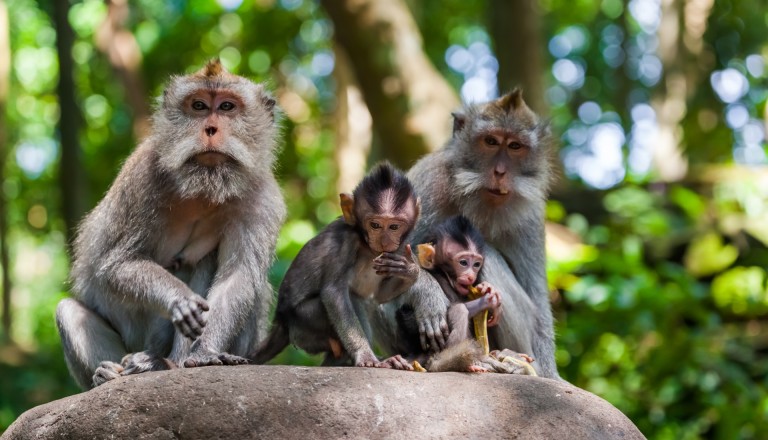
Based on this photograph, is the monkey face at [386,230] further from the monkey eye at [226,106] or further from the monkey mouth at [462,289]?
the monkey eye at [226,106]

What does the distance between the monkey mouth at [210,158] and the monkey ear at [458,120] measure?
77.3 inches

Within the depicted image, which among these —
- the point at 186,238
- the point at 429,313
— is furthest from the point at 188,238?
the point at 429,313

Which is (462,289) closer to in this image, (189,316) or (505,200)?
(505,200)

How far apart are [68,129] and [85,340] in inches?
361

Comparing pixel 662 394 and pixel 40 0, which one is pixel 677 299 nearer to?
pixel 662 394

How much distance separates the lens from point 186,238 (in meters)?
6.57

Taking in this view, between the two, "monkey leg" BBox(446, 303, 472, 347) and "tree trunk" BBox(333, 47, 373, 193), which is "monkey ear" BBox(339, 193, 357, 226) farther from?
"tree trunk" BBox(333, 47, 373, 193)

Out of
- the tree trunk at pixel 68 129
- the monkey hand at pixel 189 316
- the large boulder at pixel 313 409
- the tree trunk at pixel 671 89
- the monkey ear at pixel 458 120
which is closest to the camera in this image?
the large boulder at pixel 313 409

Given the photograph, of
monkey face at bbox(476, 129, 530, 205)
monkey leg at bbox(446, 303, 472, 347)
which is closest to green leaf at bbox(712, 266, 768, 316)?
monkey face at bbox(476, 129, 530, 205)

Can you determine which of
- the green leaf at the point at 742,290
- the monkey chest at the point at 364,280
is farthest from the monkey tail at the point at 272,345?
the green leaf at the point at 742,290

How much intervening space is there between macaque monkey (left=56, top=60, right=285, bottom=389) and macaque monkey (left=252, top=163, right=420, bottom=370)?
0.30m

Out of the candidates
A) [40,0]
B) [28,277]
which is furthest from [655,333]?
[28,277]

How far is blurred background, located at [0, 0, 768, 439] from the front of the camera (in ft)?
A: 35.4

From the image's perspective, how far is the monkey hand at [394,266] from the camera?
5.82 meters
